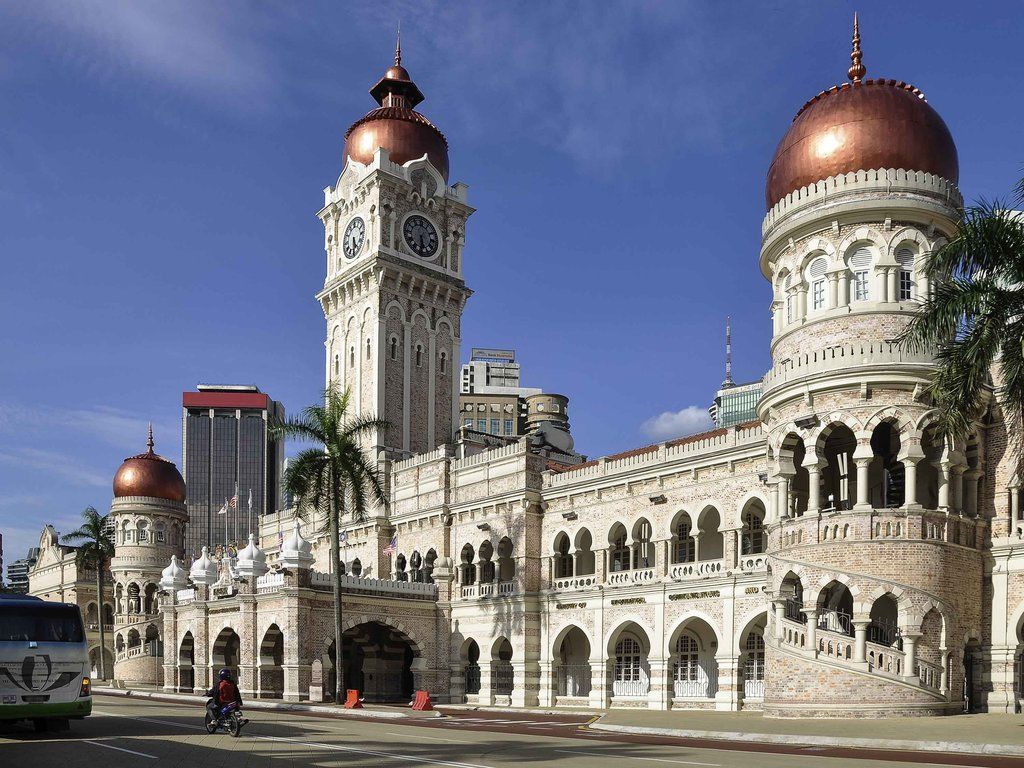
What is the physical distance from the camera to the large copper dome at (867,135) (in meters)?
30.4

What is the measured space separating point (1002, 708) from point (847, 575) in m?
5.79

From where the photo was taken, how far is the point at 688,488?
39125 mm

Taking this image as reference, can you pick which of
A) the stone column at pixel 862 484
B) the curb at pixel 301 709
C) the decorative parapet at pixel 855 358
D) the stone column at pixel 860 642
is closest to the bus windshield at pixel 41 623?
the curb at pixel 301 709

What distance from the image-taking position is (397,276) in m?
58.3

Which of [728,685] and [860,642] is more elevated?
[860,642]

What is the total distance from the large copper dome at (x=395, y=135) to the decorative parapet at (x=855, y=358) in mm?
35154

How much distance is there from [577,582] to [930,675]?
16878mm

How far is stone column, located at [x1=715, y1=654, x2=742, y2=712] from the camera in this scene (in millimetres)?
35625

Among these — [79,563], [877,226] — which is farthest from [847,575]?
[79,563]

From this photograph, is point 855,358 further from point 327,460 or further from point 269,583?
point 269,583

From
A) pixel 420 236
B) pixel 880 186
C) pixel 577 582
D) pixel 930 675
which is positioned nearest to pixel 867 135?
pixel 880 186

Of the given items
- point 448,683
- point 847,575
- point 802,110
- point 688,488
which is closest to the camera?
point 847,575

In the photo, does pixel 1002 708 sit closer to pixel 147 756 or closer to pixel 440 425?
pixel 147 756

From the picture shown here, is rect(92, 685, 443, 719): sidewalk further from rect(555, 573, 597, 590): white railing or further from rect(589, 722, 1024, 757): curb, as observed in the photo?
rect(555, 573, 597, 590): white railing
